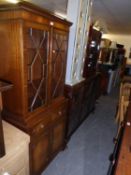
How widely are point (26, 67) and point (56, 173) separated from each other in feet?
4.83

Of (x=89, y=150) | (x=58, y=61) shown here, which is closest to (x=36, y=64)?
(x=58, y=61)

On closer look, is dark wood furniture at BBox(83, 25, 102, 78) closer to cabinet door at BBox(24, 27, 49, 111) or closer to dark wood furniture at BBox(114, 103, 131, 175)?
cabinet door at BBox(24, 27, 49, 111)

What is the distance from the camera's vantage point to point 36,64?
1484 millimetres

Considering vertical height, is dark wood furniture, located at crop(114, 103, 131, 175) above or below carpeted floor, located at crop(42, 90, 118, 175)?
above

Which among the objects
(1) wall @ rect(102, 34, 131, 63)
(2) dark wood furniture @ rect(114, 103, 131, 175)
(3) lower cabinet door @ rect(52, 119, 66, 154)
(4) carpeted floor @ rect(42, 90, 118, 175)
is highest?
(1) wall @ rect(102, 34, 131, 63)

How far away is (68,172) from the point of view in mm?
1947

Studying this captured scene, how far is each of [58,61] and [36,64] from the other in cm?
40

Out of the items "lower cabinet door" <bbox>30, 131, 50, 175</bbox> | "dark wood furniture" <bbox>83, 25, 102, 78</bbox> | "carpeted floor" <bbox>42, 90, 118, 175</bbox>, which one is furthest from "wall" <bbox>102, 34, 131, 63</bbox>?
"lower cabinet door" <bbox>30, 131, 50, 175</bbox>

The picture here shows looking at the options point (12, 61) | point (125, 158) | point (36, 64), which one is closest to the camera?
point (125, 158)

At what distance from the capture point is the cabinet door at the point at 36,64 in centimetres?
131

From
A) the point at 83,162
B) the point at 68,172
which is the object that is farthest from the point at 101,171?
the point at 68,172

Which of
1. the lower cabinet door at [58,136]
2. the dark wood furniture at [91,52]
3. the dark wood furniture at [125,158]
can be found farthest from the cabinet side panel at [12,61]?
the dark wood furniture at [91,52]

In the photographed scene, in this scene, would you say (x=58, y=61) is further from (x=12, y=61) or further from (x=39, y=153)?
(x=39, y=153)

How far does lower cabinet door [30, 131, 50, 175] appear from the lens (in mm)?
1561
